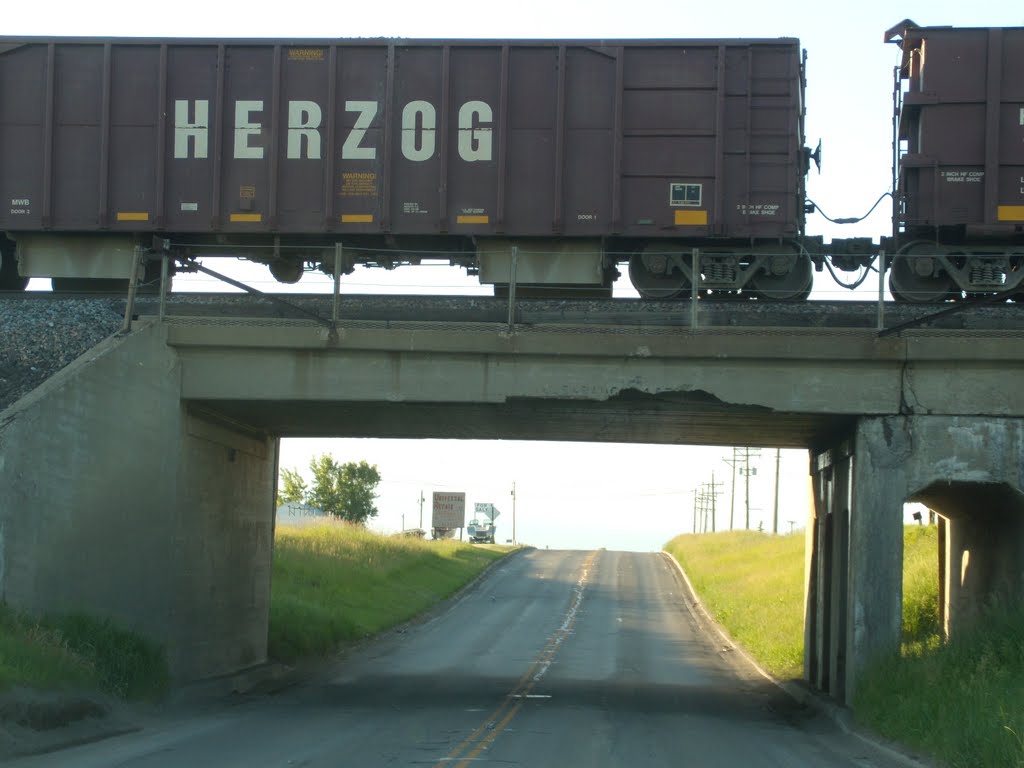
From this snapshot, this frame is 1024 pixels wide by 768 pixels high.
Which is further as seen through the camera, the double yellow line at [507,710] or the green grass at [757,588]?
the green grass at [757,588]

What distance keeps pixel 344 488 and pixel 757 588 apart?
162 feet

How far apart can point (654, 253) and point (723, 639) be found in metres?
15.2

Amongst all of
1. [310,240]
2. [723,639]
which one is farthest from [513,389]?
[723,639]

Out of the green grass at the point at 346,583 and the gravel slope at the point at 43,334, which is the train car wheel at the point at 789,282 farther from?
the green grass at the point at 346,583

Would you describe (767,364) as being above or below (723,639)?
above

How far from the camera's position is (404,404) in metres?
17.5

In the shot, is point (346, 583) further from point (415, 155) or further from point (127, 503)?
point (127, 503)

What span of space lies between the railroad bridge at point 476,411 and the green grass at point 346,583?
6765 mm

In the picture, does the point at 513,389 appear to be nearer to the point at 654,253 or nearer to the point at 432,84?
the point at 654,253

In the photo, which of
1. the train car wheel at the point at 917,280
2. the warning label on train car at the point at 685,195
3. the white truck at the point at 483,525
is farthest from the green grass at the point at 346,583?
the white truck at the point at 483,525

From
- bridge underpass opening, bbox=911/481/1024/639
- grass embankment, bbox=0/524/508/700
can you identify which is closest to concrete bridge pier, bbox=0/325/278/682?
grass embankment, bbox=0/524/508/700

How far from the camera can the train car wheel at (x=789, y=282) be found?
1948 centimetres

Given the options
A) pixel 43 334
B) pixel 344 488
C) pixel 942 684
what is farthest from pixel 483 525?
pixel 942 684

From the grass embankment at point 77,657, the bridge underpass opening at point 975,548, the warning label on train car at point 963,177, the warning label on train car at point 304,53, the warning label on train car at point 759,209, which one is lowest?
the grass embankment at point 77,657
